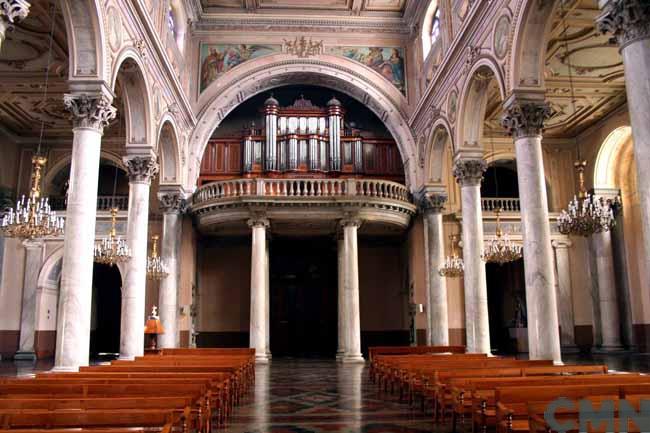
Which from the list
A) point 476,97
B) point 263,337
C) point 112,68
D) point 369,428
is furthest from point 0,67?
point 369,428

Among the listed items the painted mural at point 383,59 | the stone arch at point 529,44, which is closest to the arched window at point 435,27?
the painted mural at point 383,59

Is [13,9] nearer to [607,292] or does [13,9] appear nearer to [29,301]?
[29,301]

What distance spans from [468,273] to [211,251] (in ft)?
39.1

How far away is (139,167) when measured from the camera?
47.2ft

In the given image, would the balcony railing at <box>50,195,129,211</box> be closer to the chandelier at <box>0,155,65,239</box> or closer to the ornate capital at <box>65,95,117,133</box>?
the chandelier at <box>0,155,65,239</box>

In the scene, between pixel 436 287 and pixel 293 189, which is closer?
pixel 436 287

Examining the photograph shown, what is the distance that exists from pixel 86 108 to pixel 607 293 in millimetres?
17628

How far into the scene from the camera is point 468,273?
→ 14.4m

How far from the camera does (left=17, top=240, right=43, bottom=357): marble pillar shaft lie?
1920 centimetres

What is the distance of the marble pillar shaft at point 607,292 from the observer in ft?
62.4

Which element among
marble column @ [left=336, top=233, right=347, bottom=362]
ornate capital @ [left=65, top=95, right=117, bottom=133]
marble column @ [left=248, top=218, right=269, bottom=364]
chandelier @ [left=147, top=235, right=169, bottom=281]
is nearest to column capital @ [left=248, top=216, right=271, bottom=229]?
marble column @ [left=248, top=218, right=269, bottom=364]

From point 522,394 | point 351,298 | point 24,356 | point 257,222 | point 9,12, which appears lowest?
point 24,356

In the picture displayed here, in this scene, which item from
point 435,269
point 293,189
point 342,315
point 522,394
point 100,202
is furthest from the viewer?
point 100,202

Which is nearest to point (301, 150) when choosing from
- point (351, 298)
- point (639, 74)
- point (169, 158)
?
point (169, 158)
